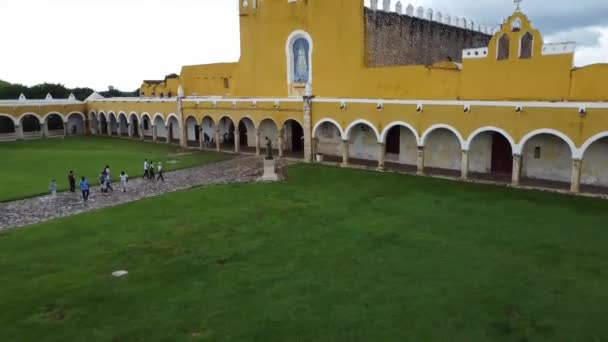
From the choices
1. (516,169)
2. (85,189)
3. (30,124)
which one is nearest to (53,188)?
(85,189)

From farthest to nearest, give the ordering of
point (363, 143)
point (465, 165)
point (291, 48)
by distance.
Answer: point (291, 48) → point (363, 143) → point (465, 165)

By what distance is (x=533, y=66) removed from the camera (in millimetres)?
17781

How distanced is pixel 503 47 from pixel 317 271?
13062 mm

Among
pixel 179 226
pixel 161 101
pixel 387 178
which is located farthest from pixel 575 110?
pixel 161 101

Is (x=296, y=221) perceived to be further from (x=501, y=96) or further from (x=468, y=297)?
(x=501, y=96)

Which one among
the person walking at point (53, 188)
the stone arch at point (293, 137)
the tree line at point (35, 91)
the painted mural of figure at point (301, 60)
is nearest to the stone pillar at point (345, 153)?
the stone arch at point (293, 137)

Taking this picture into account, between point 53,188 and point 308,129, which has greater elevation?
point 308,129

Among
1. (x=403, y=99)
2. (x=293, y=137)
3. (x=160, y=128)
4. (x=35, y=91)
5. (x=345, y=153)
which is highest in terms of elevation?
(x=35, y=91)

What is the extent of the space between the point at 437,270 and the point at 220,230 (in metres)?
5.98

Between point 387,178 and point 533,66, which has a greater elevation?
point 533,66

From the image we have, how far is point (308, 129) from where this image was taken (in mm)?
23797

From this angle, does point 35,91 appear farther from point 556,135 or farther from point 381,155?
point 556,135

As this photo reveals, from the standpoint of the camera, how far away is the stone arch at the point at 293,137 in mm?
27906

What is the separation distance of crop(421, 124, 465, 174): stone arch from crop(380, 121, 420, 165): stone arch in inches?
27.1
